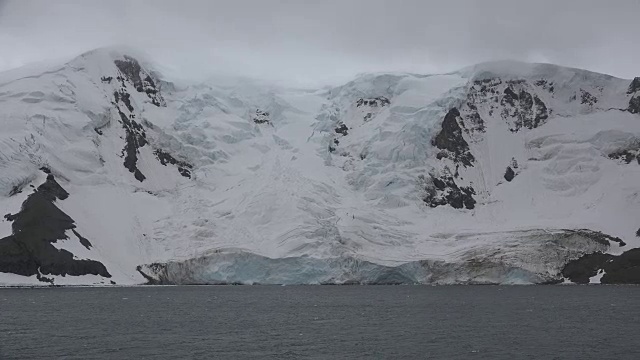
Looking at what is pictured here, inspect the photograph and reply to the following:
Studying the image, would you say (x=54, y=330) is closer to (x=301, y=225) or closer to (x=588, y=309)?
(x=588, y=309)

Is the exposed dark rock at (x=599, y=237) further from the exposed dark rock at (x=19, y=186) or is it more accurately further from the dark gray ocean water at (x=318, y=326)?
the exposed dark rock at (x=19, y=186)

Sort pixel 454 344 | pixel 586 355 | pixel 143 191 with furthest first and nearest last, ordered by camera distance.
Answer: pixel 143 191 < pixel 454 344 < pixel 586 355

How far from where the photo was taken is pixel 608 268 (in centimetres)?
16775

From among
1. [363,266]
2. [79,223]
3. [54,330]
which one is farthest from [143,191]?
[54,330]

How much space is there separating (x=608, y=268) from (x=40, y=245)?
115019mm

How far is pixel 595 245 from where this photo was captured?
558ft

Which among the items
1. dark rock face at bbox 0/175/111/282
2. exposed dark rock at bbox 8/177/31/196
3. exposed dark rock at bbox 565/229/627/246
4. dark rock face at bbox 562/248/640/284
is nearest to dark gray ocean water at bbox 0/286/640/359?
dark rock face at bbox 0/175/111/282

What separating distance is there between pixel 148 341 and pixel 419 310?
4471cm

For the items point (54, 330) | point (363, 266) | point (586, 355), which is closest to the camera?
point (586, 355)

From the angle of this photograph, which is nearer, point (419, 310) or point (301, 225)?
point (419, 310)

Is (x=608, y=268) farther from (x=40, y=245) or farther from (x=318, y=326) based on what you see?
(x=40, y=245)

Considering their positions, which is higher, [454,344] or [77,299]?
[454,344]

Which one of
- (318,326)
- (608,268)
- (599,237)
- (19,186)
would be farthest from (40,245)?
(599,237)

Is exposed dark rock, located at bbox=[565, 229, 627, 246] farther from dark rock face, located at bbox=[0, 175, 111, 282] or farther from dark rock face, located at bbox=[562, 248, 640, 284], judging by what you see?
dark rock face, located at bbox=[0, 175, 111, 282]
